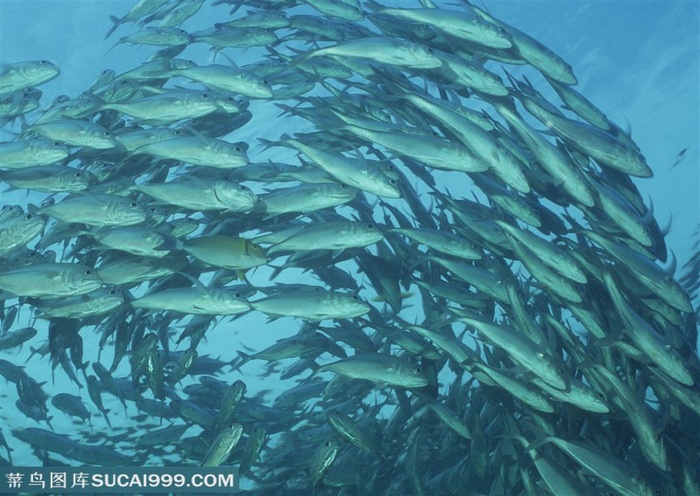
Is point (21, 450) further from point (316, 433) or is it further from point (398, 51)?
point (398, 51)

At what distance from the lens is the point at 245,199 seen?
482 centimetres

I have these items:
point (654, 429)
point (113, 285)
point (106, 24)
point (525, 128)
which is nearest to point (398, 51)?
point (525, 128)

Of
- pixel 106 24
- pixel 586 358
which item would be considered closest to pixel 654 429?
pixel 586 358

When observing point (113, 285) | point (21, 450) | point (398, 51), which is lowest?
point (21, 450)

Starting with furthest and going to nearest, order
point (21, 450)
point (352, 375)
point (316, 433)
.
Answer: point (21, 450), point (316, 433), point (352, 375)

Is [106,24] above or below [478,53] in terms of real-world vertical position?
below

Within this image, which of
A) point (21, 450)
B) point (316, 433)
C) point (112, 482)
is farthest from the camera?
point (21, 450)

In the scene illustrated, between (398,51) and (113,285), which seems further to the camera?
(113,285)

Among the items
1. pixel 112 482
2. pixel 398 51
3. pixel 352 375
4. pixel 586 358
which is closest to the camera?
pixel 398 51

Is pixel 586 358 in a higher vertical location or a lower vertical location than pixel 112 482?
higher

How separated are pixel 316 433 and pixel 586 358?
454 centimetres

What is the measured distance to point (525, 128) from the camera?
15.2 feet

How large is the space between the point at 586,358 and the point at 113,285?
419 centimetres

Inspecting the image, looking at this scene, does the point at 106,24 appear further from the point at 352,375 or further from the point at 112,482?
the point at 352,375
